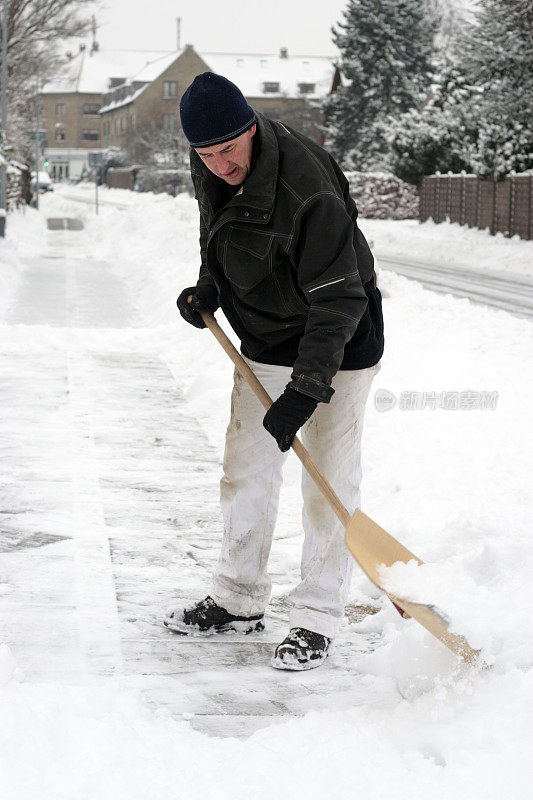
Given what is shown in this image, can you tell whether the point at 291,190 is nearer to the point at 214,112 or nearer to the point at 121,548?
the point at 214,112

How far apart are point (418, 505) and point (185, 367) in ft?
13.5

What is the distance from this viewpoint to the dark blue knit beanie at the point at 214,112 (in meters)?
2.76

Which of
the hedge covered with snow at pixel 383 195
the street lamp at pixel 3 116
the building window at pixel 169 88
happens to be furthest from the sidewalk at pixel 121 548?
the building window at pixel 169 88

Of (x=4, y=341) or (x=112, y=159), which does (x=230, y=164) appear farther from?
(x=112, y=159)

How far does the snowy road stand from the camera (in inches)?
519

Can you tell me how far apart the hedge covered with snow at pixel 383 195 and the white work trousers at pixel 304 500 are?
103 feet

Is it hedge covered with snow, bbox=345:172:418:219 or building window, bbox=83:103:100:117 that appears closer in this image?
hedge covered with snow, bbox=345:172:418:219

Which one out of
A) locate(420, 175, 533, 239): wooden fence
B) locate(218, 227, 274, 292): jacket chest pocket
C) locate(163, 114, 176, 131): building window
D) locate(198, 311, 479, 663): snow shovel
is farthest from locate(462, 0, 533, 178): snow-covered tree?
locate(163, 114, 176, 131): building window

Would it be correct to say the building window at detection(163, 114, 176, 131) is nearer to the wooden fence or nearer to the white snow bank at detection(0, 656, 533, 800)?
the wooden fence

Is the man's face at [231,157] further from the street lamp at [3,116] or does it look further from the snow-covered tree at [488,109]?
the snow-covered tree at [488,109]

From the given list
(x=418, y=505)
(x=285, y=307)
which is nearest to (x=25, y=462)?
(x=418, y=505)

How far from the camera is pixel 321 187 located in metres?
2.84

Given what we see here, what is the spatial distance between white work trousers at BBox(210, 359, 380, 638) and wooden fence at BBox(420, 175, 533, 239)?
2004 cm

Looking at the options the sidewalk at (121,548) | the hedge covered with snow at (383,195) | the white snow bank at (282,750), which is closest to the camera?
the white snow bank at (282,750)
